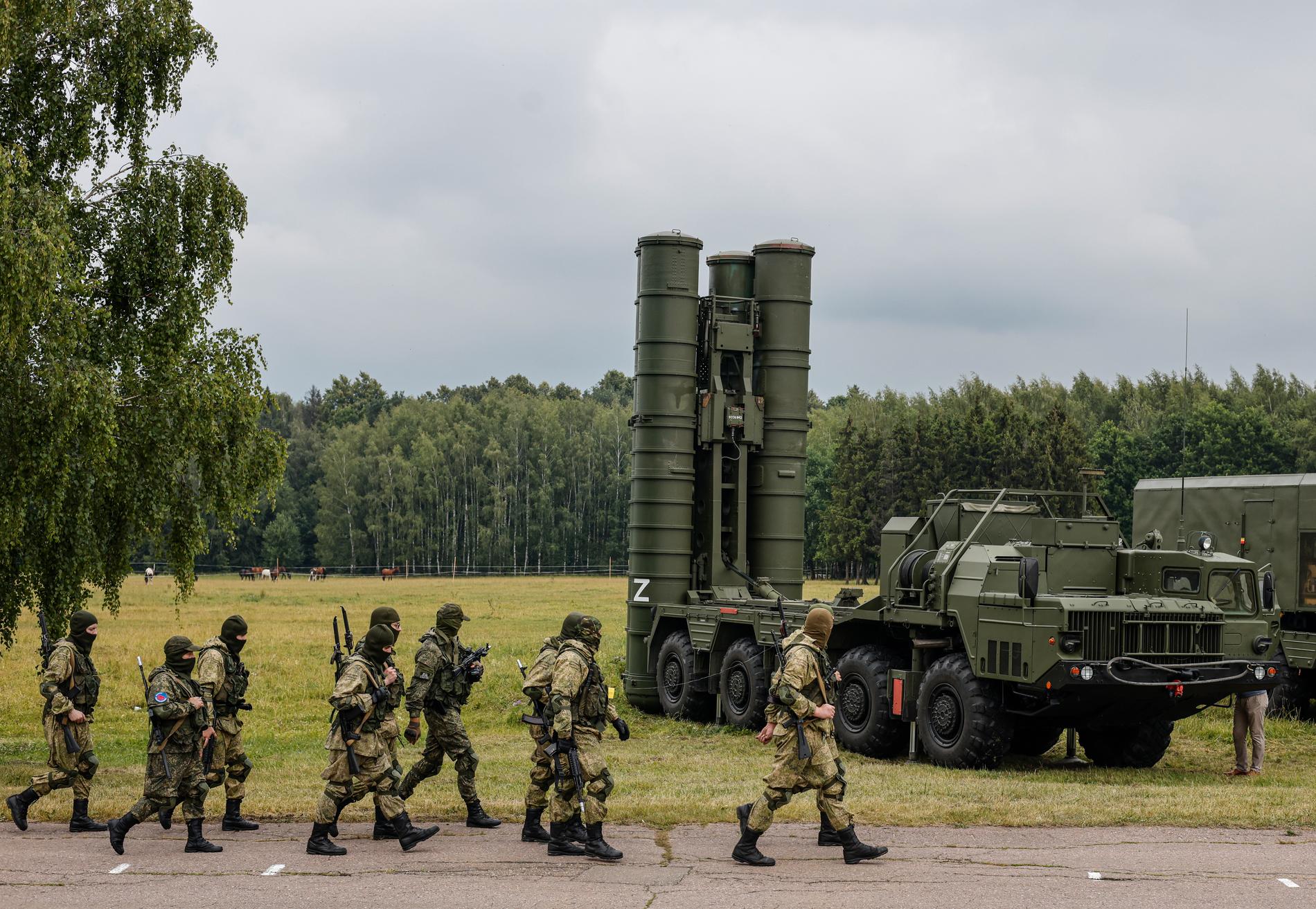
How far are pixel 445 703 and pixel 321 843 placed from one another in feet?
5.14

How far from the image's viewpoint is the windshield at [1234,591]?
563 inches

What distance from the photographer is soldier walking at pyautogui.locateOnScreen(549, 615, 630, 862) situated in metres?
9.88

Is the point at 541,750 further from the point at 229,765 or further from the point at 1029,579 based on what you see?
the point at 1029,579

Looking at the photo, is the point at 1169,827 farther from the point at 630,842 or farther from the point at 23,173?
the point at 23,173

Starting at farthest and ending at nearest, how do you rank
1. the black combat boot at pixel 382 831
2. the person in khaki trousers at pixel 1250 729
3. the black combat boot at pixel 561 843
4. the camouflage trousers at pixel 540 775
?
the person in khaki trousers at pixel 1250 729, the black combat boot at pixel 382 831, the camouflage trousers at pixel 540 775, the black combat boot at pixel 561 843

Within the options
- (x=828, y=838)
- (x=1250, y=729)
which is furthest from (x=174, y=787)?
(x=1250, y=729)

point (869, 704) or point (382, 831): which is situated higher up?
point (869, 704)

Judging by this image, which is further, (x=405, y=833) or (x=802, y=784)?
(x=405, y=833)

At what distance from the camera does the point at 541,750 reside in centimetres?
1023

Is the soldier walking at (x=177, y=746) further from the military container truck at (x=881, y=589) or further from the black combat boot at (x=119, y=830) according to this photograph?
the military container truck at (x=881, y=589)

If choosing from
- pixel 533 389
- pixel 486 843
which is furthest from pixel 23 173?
pixel 533 389

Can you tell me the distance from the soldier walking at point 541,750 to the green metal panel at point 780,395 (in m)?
10.0

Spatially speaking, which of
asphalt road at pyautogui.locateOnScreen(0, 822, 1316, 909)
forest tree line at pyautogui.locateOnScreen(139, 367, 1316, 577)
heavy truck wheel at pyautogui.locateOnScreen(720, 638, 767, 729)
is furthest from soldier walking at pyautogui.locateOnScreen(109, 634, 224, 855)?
forest tree line at pyautogui.locateOnScreen(139, 367, 1316, 577)

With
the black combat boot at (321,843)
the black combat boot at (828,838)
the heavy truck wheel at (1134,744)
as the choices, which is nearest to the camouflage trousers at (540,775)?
the black combat boot at (321,843)
